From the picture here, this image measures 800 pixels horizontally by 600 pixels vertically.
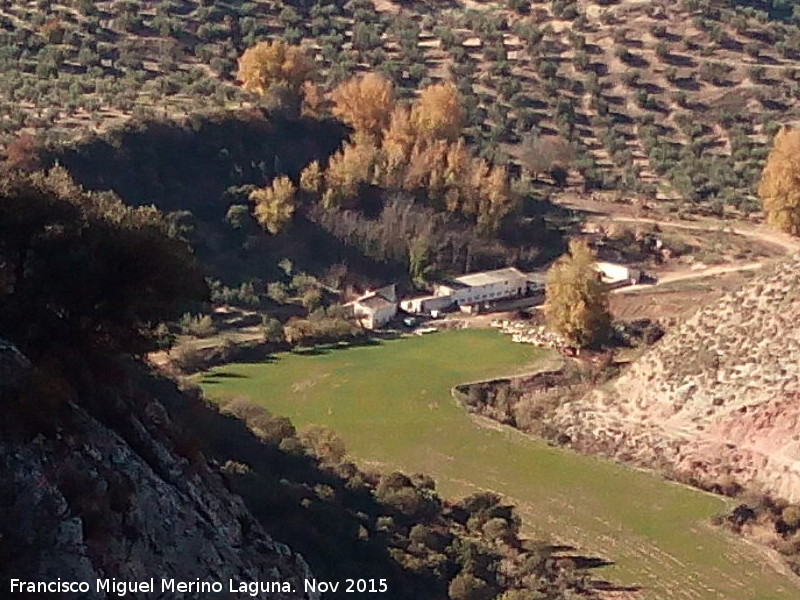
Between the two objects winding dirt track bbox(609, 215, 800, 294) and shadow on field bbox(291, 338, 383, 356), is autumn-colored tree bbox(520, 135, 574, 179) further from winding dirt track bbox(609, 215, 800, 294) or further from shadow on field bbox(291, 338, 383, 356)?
shadow on field bbox(291, 338, 383, 356)

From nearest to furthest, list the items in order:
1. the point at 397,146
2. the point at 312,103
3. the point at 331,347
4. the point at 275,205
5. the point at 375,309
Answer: the point at 331,347 → the point at 375,309 → the point at 275,205 → the point at 397,146 → the point at 312,103

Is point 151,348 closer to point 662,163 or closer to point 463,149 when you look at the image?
point 463,149

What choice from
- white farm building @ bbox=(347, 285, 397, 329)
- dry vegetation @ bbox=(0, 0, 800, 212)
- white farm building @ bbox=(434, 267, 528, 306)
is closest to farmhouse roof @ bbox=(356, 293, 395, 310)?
white farm building @ bbox=(347, 285, 397, 329)

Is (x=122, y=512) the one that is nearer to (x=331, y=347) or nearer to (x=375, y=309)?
(x=331, y=347)

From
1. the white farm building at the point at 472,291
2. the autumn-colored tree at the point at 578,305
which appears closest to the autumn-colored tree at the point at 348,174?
the white farm building at the point at 472,291

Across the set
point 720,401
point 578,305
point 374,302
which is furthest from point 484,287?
point 720,401

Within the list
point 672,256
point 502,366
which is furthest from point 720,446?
point 672,256
